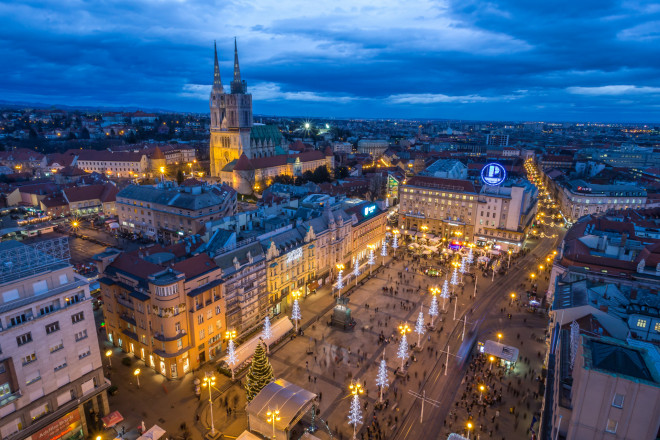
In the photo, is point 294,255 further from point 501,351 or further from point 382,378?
point 501,351

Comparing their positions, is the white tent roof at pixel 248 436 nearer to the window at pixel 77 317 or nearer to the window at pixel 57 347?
the window at pixel 57 347

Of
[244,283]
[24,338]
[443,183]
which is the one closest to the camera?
[24,338]

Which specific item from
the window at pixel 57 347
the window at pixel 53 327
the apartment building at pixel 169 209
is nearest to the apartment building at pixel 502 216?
the apartment building at pixel 169 209

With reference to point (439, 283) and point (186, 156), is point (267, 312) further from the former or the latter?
point (186, 156)

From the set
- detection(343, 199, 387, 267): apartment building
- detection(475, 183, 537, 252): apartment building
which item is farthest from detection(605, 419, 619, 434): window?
detection(475, 183, 537, 252): apartment building

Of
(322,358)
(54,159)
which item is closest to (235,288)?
(322,358)

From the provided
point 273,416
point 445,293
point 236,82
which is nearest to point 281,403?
point 273,416

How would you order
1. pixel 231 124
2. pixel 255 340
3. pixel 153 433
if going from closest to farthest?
1. pixel 153 433
2. pixel 255 340
3. pixel 231 124
